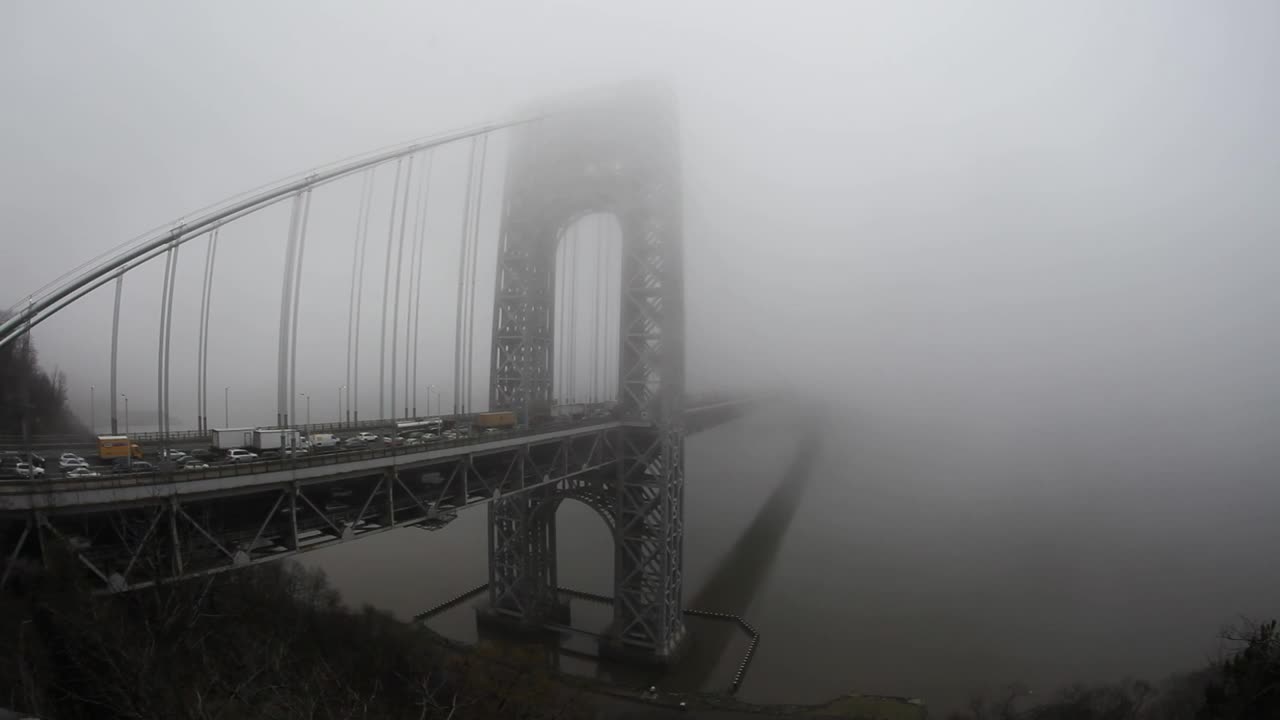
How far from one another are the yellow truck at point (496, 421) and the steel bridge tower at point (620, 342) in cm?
236

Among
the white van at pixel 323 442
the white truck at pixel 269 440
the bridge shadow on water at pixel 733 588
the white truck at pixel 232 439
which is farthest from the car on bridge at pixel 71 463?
the bridge shadow on water at pixel 733 588

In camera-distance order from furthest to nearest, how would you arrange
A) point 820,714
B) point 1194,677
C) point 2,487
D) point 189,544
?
point 1194,677 < point 820,714 < point 189,544 < point 2,487

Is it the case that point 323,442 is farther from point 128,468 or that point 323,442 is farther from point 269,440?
point 128,468

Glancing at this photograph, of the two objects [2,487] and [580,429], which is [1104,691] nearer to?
[580,429]

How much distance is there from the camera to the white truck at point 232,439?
29.9 feet

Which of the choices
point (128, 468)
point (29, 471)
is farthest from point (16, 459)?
point (128, 468)

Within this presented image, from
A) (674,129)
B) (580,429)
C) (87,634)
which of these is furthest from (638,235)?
(87,634)

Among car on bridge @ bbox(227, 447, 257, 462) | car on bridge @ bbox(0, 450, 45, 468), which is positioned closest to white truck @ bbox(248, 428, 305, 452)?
car on bridge @ bbox(227, 447, 257, 462)

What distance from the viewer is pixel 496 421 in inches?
505

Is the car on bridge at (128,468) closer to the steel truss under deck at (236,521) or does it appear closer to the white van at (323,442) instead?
the steel truss under deck at (236,521)

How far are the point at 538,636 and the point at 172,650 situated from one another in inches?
487

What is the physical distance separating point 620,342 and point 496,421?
4.83 meters

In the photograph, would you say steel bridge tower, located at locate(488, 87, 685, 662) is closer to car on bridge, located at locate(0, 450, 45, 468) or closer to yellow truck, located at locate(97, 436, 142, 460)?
yellow truck, located at locate(97, 436, 142, 460)

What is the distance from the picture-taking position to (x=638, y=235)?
51.4ft
